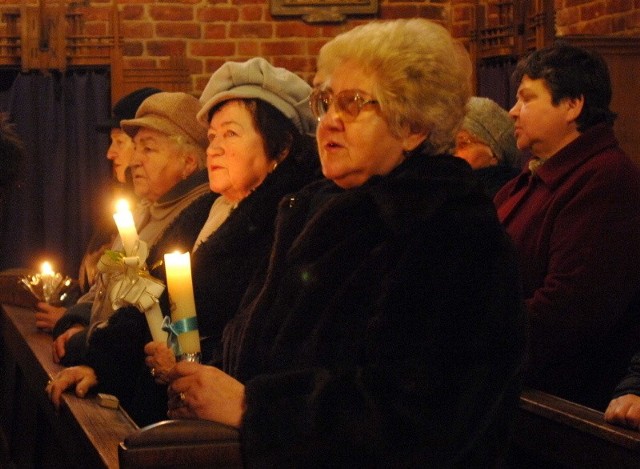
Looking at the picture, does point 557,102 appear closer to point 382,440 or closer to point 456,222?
point 456,222

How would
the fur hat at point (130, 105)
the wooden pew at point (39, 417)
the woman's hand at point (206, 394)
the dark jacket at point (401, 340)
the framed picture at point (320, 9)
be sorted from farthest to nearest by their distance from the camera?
the framed picture at point (320, 9) < the fur hat at point (130, 105) < the wooden pew at point (39, 417) < the woman's hand at point (206, 394) < the dark jacket at point (401, 340)

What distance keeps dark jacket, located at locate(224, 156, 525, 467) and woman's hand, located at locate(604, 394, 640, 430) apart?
392 millimetres

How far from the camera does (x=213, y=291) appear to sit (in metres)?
2.46

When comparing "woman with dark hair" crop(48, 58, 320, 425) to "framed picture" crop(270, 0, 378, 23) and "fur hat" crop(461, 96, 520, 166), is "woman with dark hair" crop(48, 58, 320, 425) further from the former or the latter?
"framed picture" crop(270, 0, 378, 23)

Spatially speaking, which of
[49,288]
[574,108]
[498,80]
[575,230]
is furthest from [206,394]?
[498,80]

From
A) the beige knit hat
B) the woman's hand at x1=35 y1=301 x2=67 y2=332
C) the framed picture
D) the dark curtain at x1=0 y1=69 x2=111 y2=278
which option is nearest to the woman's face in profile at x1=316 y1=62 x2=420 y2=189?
the beige knit hat

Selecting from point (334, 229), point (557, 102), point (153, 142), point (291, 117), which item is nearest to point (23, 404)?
point (153, 142)

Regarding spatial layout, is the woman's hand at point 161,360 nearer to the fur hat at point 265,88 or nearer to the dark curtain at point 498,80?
the fur hat at point 265,88

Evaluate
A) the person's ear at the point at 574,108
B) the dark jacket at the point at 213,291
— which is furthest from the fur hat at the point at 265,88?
the person's ear at the point at 574,108

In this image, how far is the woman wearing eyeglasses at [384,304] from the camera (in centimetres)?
162

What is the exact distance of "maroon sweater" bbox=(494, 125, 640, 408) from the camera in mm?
2438

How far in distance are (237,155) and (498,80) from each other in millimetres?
2885

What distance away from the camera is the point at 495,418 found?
1.67m

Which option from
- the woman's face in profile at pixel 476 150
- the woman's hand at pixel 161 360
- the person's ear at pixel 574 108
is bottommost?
the woman's hand at pixel 161 360
